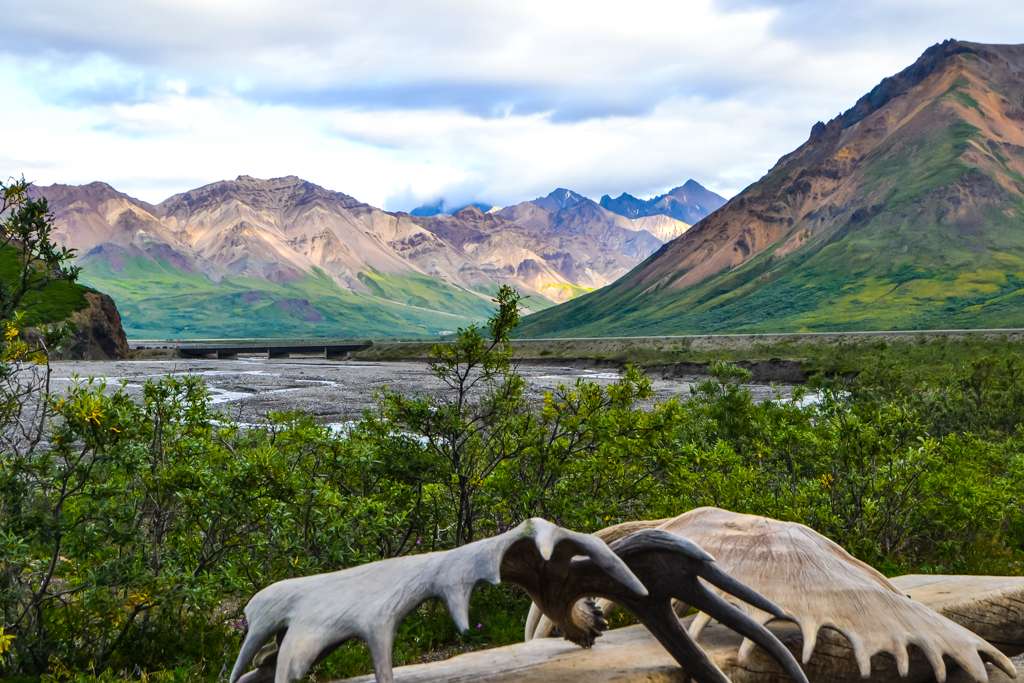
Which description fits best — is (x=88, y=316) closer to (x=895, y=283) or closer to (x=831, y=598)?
(x=831, y=598)

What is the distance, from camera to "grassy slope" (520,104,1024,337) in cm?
13650

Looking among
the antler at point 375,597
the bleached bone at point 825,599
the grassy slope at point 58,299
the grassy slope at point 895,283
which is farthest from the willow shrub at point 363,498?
the grassy slope at point 895,283

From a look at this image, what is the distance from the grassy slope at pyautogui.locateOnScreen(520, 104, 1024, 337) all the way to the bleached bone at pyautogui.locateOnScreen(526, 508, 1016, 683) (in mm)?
126689

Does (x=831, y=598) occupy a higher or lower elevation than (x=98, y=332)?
lower

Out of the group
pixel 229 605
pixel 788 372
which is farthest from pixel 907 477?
pixel 788 372

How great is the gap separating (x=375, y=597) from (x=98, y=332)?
380 ft

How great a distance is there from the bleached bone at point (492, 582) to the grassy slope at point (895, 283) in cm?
12862

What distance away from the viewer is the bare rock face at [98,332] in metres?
100

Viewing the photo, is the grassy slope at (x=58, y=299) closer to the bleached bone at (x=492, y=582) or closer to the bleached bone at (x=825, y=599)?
the bleached bone at (x=825, y=599)

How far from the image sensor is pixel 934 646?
518cm

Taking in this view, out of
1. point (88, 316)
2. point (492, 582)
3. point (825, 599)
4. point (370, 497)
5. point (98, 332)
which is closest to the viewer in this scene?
point (492, 582)

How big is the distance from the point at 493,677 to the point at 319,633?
1.35m

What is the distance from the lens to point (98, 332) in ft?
349

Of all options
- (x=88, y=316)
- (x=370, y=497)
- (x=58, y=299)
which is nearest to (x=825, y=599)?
(x=370, y=497)
